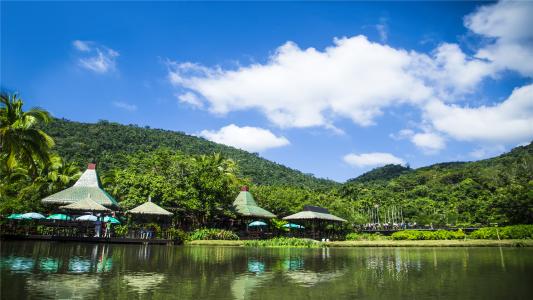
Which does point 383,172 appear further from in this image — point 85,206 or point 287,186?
point 85,206

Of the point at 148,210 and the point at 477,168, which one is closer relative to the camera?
the point at 148,210

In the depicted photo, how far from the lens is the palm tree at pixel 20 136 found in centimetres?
1848

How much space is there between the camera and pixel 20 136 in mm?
18875

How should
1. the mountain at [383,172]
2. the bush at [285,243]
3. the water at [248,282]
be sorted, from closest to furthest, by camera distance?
the water at [248,282], the bush at [285,243], the mountain at [383,172]

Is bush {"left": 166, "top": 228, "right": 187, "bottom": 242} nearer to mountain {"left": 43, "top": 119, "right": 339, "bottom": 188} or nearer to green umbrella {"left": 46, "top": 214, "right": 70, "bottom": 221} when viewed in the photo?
green umbrella {"left": 46, "top": 214, "right": 70, "bottom": 221}

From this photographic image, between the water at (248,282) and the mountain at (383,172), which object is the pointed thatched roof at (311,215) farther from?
the mountain at (383,172)

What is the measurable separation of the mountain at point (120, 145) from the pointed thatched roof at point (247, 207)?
60.4 feet

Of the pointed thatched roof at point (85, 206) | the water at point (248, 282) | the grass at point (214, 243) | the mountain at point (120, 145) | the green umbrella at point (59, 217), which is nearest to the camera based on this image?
the water at point (248, 282)

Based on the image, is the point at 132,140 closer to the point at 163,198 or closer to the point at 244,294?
the point at 163,198

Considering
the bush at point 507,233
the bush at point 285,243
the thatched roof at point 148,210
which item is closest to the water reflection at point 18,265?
the thatched roof at point 148,210

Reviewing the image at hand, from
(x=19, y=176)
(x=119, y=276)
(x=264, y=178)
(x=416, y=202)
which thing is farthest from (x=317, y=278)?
(x=264, y=178)

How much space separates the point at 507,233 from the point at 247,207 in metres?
22.9

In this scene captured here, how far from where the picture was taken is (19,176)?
103 ft

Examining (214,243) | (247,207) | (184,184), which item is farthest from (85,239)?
(247,207)
